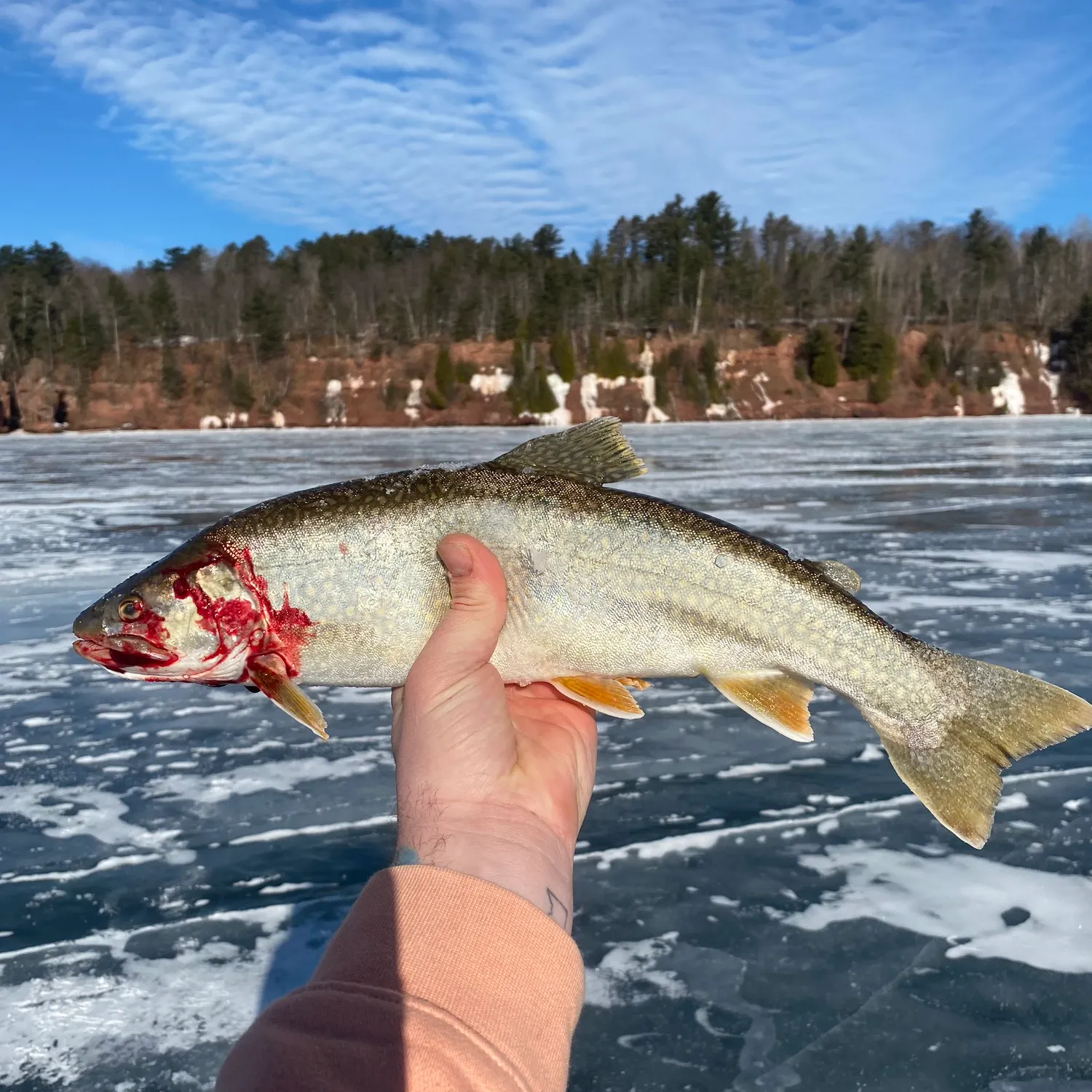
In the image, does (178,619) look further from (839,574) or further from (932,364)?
(932,364)

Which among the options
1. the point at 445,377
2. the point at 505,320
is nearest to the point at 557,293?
the point at 505,320

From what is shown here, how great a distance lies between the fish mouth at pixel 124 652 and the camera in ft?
8.98

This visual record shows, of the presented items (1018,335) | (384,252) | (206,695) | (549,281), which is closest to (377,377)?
(549,281)

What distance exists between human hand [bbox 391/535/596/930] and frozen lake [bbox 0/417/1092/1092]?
1.00 metres

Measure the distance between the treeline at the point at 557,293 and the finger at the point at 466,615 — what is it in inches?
3011

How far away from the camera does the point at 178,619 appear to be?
8.98 feet

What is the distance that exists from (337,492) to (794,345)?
8370cm

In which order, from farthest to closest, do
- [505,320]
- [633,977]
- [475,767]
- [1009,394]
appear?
[505,320]
[1009,394]
[633,977]
[475,767]

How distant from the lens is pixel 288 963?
338 centimetres

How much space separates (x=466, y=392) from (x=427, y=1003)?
7557cm

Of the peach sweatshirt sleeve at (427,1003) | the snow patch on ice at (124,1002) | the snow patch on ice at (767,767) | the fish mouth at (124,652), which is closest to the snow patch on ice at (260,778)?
the snow patch on ice at (124,1002)

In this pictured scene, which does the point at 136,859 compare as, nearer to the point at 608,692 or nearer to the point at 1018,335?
the point at 608,692

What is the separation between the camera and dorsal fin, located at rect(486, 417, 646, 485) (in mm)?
2912

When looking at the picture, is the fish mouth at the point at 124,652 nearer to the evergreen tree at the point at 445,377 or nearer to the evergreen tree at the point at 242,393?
the evergreen tree at the point at 445,377
